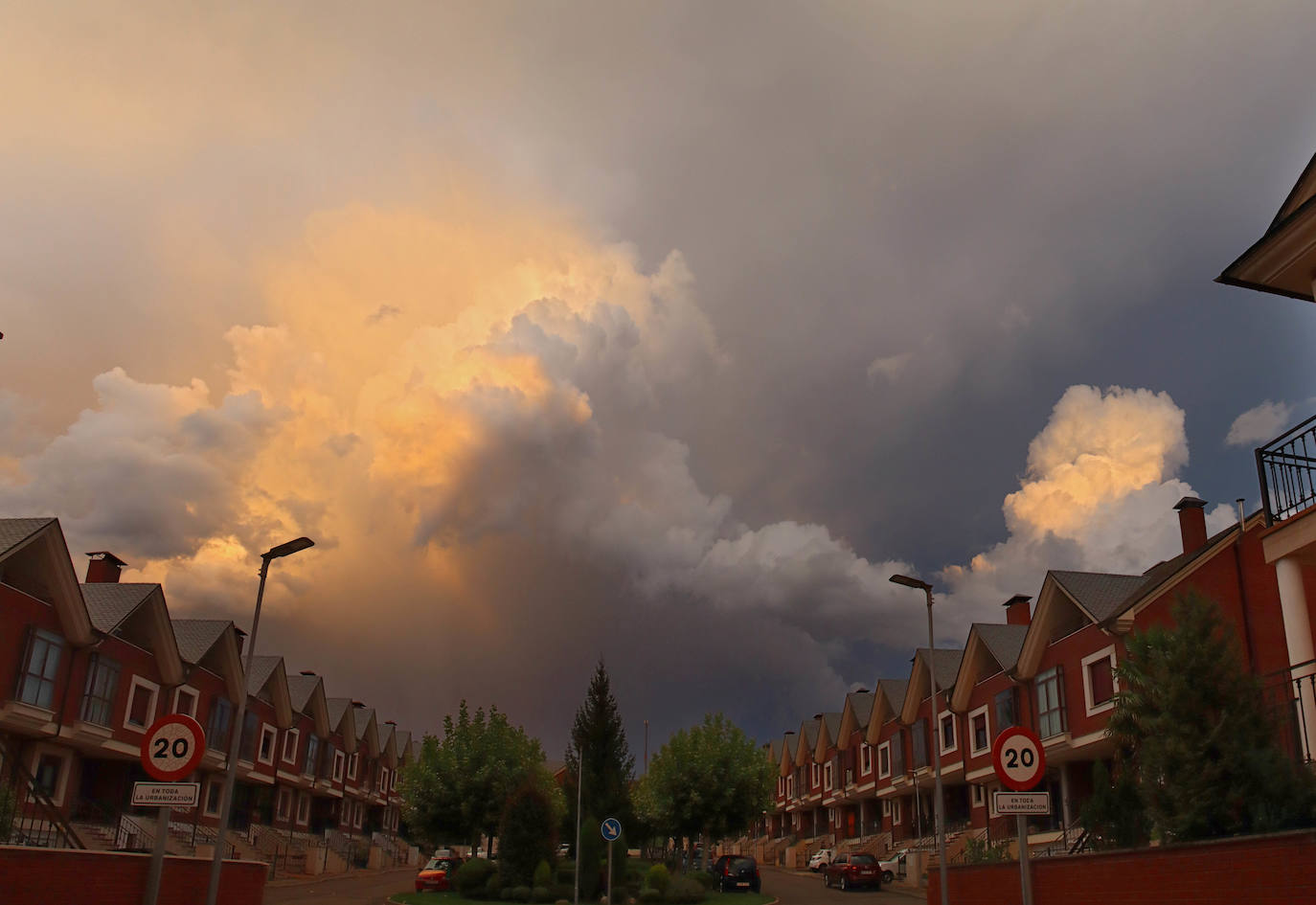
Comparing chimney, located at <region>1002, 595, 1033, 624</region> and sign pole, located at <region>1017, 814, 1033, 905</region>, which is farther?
chimney, located at <region>1002, 595, 1033, 624</region>

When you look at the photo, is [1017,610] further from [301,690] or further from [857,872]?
[301,690]

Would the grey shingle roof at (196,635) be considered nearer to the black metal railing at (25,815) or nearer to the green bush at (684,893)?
the black metal railing at (25,815)

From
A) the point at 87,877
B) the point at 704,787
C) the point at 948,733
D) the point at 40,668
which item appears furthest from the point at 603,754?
the point at 87,877

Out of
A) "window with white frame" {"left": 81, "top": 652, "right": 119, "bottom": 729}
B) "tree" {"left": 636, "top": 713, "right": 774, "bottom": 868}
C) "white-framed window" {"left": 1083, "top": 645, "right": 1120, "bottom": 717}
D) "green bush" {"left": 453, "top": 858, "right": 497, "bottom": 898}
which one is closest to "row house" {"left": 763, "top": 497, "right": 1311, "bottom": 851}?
"white-framed window" {"left": 1083, "top": 645, "right": 1120, "bottom": 717}

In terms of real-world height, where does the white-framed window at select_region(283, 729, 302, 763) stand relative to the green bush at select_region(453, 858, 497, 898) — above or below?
above

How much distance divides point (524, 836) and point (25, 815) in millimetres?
16908

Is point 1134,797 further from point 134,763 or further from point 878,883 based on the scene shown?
point 134,763

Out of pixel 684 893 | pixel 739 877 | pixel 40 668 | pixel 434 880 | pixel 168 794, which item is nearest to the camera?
pixel 168 794

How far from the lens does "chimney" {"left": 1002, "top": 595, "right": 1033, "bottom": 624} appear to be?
50312mm

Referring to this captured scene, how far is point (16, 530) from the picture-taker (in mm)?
29938

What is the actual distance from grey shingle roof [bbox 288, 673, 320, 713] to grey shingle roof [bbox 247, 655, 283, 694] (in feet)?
16.0

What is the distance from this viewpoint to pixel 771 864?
7888cm

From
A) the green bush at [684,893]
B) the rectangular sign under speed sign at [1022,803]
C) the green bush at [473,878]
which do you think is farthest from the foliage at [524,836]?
the rectangular sign under speed sign at [1022,803]

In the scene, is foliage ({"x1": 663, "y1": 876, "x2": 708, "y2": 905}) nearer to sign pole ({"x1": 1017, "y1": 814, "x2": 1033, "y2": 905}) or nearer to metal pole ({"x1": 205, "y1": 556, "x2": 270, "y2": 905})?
metal pole ({"x1": 205, "y1": 556, "x2": 270, "y2": 905})
